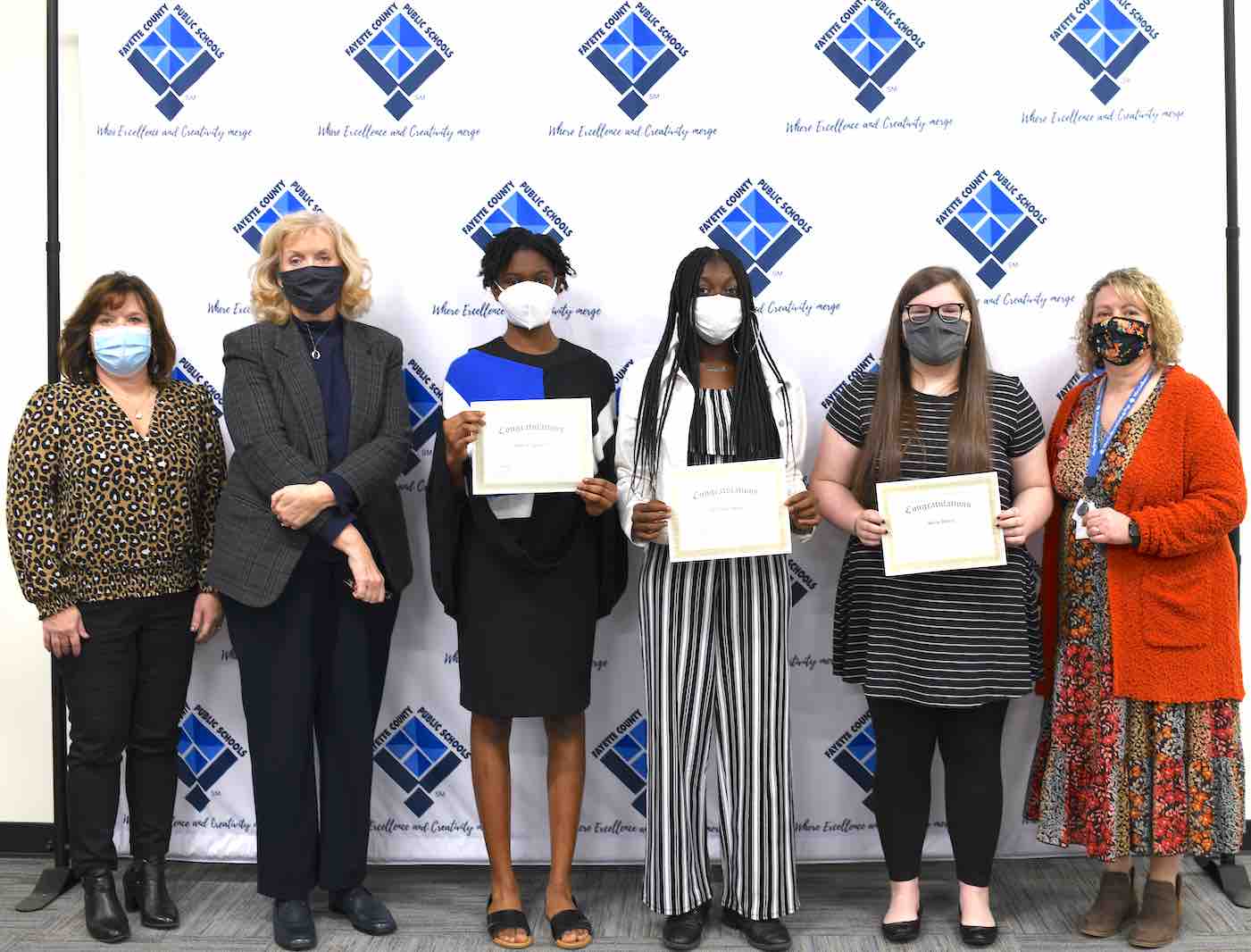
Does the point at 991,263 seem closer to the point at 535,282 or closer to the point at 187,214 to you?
the point at 535,282

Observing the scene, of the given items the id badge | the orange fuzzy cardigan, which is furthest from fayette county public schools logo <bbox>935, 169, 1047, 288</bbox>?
the id badge

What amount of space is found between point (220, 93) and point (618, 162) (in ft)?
3.91

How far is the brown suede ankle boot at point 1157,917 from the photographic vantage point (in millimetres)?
2600

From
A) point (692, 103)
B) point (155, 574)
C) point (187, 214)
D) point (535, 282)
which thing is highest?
point (692, 103)

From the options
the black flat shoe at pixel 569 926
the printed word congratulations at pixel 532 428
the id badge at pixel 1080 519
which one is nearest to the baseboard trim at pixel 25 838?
the black flat shoe at pixel 569 926

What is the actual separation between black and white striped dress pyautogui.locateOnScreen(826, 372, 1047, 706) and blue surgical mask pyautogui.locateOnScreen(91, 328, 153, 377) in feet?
6.13

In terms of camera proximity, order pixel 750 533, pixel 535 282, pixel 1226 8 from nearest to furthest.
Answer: pixel 750 533, pixel 535 282, pixel 1226 8

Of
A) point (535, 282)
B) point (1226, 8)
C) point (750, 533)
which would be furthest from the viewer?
point (1226, 8)

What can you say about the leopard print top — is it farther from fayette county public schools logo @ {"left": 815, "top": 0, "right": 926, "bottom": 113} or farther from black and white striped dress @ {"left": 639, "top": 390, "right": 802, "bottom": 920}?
fayette county public schools logo @ {"left": 815, "top": 0, "right": 926, "bottom": 113}

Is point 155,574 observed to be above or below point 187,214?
below

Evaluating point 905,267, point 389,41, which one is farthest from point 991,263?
point 389,41

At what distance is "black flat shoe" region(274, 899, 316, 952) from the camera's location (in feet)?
8.68

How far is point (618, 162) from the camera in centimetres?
305

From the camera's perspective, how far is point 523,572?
2.62 m
